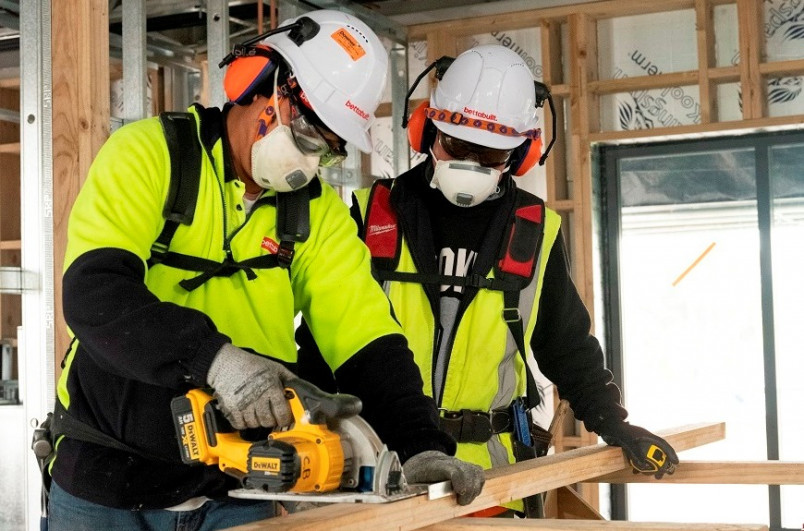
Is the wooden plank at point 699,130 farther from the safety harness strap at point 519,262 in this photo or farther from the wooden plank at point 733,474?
the wooden plank at point 733,474

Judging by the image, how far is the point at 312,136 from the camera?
2.28 metres

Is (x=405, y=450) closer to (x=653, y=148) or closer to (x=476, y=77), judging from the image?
(x=476, y=77)

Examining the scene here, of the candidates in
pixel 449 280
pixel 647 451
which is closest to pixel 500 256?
pixel 449 280

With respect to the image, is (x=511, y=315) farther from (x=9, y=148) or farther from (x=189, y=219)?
(x=9, y=148)

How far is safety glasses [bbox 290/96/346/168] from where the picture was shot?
2252 mm

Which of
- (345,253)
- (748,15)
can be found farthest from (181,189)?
(748,15)

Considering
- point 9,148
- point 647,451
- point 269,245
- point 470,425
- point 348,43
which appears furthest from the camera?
point 9,148

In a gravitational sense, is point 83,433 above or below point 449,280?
below

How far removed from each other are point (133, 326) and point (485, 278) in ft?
4.44

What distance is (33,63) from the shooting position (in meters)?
3.68

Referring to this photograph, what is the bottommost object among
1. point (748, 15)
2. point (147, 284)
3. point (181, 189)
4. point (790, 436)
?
point (790, 436)

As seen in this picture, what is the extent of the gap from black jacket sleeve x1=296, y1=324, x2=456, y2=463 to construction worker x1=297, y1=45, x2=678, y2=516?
2.21 feet

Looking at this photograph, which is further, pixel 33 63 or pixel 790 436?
pixel 790 436

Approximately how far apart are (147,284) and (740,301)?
17.8ft
